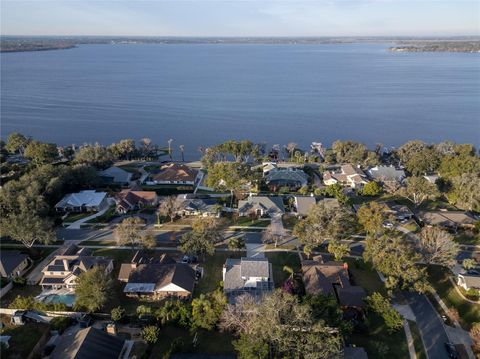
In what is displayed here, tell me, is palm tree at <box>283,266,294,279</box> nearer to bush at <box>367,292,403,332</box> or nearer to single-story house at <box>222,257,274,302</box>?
single-story house at <box>222,257,274,302</box>

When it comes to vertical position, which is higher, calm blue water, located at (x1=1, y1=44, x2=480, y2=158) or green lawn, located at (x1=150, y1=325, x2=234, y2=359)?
calm blue water, located at (x1=1, y1=44, x2=480, y2=158)

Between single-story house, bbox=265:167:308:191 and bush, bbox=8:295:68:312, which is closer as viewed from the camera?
bush, bbox=8:295:68:312

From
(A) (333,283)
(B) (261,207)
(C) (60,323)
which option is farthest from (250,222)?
(C) (60,323)

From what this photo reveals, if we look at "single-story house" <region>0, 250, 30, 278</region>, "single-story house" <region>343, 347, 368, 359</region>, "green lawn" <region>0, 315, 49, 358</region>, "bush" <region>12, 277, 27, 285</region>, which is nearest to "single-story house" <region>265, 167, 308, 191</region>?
"single-story house" <region>343, 347, 368, 359</region>

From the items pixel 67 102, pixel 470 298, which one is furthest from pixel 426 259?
pixel 67 102

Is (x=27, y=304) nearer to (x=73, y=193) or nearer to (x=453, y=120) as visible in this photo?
(x=73, y=193)
